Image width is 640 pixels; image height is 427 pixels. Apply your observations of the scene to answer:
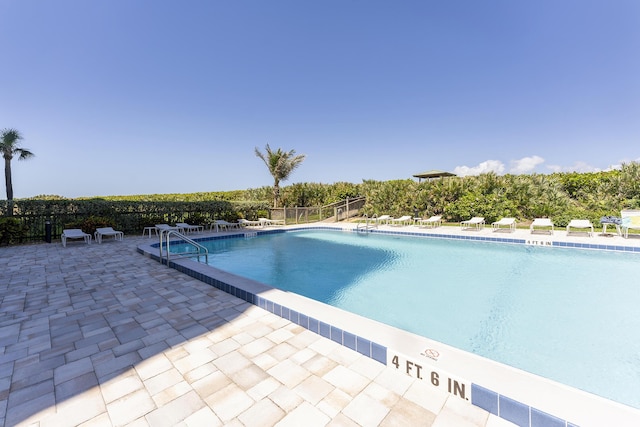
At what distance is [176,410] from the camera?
1830 mm

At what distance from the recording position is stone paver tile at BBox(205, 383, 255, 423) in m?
1.80

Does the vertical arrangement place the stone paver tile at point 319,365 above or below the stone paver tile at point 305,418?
below

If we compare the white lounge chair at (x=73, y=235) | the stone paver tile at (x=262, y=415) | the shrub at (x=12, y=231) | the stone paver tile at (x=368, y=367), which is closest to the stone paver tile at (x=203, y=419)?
the stone paver tile at (x=262, y=415)

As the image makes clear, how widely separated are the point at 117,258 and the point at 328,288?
18.2 ft

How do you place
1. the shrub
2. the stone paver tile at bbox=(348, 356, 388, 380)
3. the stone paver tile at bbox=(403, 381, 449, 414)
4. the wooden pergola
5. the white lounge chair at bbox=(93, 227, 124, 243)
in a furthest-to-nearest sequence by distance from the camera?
the wooden pergola < the white lounge chair at bbox=(93, 227, 124, 243) < the shrub < the stone paver tile at bbox=(348, 356, 388, 380) < the stone paver tile at bbox=(403, 381, 449, 414)

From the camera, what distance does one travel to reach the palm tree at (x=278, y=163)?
18.6m

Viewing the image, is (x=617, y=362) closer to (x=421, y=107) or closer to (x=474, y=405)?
(x=474, y=405)

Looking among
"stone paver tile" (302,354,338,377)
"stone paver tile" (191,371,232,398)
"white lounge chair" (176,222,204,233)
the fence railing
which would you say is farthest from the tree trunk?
"stone paver tile" (302,354,338,377)

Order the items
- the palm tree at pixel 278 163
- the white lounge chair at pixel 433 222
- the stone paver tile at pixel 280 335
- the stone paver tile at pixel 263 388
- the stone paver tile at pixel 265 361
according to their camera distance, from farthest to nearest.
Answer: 1. the palm tree at pixel 278 163
2. the white lounge chair at pixel 433 222
3. the stone paver tile at pixel 280 335
4. the stone paver tile at pixel 265 361
5. the stone paver tile at pixel 263 388

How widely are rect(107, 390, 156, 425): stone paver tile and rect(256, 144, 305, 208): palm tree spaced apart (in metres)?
16.8

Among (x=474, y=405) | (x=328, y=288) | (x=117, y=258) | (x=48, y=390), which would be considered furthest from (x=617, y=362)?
(x=117, y=258)

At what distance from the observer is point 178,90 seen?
1398 centimetres

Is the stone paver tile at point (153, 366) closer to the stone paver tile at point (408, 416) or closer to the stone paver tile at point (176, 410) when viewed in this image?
the stone paver tile at point (176, 410)

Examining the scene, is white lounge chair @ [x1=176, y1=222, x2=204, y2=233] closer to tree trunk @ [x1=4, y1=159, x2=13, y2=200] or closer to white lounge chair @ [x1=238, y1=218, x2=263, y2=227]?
white lounge chair @ [x1=238, y1=218, x2=263, y2=227]
